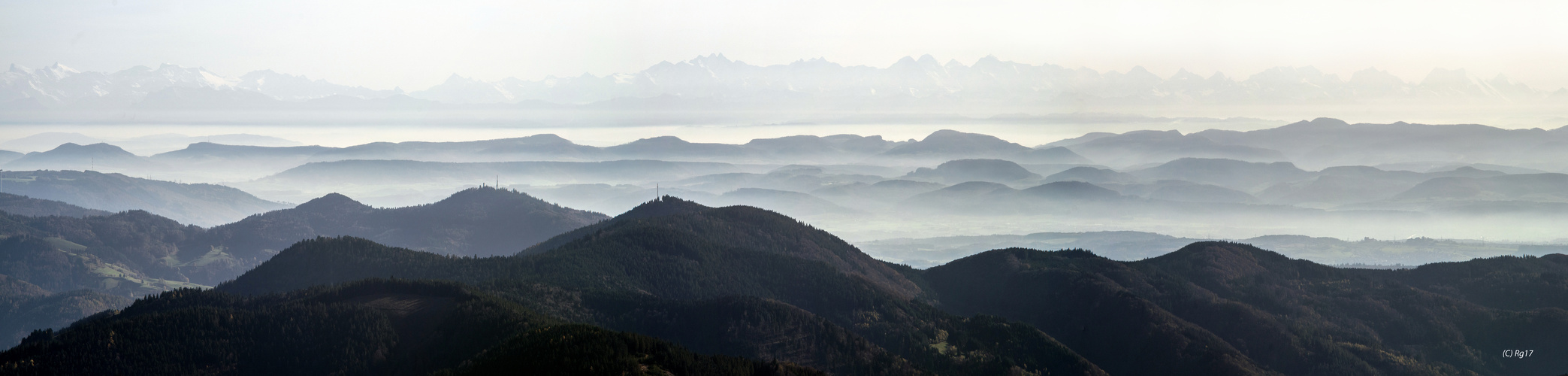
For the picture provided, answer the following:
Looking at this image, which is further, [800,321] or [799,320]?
[799,320]

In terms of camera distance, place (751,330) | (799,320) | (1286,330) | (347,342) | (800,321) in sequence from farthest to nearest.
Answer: (1286,330), (799,320), (800,321), (751,330), (347,342)

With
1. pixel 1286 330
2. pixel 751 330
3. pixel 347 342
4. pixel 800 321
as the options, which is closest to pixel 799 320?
pixel 800 321

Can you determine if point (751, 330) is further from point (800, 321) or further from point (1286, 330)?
point (1286, 330)

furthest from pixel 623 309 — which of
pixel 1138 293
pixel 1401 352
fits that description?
pixel 1401 352

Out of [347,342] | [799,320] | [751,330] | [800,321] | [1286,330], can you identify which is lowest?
[1286,330]

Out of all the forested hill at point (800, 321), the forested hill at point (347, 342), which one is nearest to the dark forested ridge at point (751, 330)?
the forested hill at point (347, 342)

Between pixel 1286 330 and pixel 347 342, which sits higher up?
pixel 347 342

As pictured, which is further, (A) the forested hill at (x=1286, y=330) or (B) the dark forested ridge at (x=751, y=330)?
(A) the forested hill at (x=1286, y=330)

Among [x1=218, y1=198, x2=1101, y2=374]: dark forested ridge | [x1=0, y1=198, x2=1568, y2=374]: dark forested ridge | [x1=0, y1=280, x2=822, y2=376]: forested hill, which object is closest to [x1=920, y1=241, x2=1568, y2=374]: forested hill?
[x1=0, y1=198, x2=1568, y2=374]: dark forested ridge

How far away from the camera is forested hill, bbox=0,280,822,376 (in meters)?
82.7

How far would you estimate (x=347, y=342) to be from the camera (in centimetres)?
10375

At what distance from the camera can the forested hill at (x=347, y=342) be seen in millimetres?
82688

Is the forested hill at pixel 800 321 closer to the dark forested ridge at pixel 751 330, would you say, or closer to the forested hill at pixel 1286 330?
the dark forested ridge at pixel 751 330

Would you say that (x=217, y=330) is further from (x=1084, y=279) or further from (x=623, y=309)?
(x=1084, y=279)
